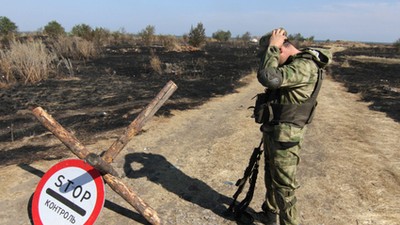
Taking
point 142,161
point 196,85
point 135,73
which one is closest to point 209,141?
point 142,161

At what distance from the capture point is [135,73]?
15062mm

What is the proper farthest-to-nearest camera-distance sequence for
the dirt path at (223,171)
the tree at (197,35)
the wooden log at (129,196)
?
the tree at (197,35)
the dirt path at (223,171)
the wooden log at (129,196)

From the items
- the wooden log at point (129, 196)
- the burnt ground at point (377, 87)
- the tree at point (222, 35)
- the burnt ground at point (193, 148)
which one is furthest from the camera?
the tree at point (222, 35)

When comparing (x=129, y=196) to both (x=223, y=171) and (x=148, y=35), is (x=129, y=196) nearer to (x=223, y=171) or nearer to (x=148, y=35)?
(x=223, y=171)

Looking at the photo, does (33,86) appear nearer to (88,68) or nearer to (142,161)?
(88,68)

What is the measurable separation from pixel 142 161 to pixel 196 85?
25.0 feet

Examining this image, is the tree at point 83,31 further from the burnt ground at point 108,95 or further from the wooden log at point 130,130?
the wooden log at point 130,130

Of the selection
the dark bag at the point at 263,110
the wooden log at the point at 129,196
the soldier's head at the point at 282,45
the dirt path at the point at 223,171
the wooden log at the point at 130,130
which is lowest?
the dirt path at the point at 223,171

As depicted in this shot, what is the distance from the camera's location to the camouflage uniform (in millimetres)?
3086

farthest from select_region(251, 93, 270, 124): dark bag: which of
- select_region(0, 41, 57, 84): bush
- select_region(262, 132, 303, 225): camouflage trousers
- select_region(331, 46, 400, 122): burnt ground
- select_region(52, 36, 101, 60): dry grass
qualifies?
select_region(52, 36, 101, 60): dry grass

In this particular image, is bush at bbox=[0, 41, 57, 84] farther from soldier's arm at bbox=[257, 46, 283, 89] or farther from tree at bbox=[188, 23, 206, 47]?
tree at bbox=[188, 23, 206, 47]

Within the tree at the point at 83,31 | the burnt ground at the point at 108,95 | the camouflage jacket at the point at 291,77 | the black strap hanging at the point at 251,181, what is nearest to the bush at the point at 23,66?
the burnt ground at the point at 108,95

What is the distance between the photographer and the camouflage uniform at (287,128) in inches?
121

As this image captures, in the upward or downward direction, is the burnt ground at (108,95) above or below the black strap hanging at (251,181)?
below
